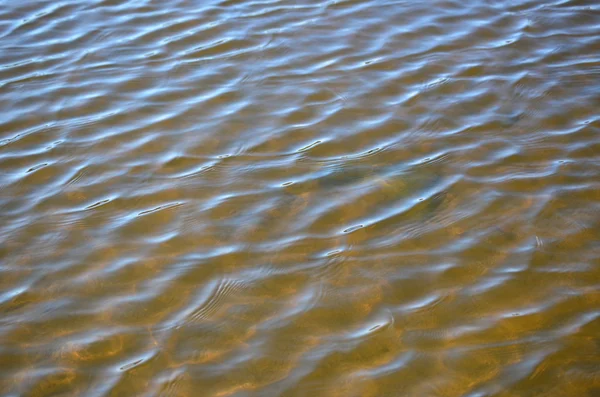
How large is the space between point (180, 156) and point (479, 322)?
159 centimetres

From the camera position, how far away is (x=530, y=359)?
2275 millimetres

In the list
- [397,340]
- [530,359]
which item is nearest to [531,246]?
[530,359]

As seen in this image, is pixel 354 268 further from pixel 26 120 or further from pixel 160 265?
pixel 26 120

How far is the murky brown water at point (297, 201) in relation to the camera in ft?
7.52

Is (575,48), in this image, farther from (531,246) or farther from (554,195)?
(531,246)

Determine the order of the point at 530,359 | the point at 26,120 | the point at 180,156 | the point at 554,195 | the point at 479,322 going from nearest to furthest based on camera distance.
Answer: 1. the point at 530,359
2. the point at 479,322
3. the point at 554,195
4. the point at 180,156
5. the point at 26,120

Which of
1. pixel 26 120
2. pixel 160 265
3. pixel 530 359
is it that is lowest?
pixel 530 359

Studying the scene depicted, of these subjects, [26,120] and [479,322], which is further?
[26,120]

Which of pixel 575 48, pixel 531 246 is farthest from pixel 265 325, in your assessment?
pixel 575 48

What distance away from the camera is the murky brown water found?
2.29 meters

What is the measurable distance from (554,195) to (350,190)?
35.6 inches

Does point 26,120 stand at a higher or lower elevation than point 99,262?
higher

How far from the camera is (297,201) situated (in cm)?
297

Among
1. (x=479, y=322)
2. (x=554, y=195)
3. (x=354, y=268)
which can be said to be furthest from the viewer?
(x=554, y=195)
